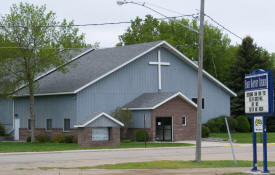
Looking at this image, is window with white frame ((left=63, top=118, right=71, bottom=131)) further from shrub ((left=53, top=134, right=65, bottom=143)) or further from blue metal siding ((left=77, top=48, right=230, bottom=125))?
blue metal siding ((left=77, top=48, right=230, bottom=125))

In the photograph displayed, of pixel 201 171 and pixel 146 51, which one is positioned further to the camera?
pixel 146 51

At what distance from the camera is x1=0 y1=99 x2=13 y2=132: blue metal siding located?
2100 inches

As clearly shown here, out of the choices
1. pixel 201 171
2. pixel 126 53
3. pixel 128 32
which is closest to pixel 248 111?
pixel 201 171

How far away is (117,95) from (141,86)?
2.60 meters

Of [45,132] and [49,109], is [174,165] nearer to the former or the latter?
[49,109]

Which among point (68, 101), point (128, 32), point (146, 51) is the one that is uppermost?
point (128, 32)

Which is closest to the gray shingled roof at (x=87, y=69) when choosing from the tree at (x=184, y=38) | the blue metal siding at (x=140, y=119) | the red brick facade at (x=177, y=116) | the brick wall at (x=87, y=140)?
the blue metal siding at (x=140, y=119)

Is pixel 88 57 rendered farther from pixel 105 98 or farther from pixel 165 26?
pixel 165 26

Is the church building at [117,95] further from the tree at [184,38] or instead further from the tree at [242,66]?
the tree at [184,38]

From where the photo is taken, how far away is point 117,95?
152 ft

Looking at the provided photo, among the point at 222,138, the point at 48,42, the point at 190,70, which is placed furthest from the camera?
the point at 190,70

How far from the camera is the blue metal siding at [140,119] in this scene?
144 feet

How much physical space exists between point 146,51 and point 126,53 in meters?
2.51

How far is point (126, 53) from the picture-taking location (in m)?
48.7
